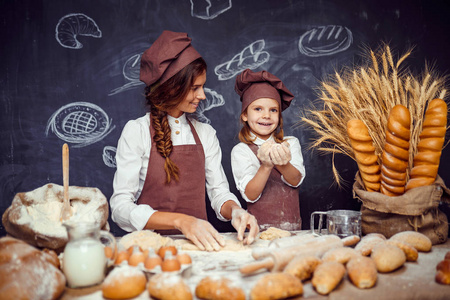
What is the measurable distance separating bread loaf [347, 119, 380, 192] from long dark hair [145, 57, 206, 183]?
944mm

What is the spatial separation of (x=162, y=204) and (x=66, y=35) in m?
1.64

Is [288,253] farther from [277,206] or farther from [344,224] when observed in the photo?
[277,206]

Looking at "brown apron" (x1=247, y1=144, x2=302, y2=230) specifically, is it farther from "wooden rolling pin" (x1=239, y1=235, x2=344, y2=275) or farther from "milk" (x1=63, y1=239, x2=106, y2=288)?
"milk" (x1=63, y1=239, x2=106, y2=288)

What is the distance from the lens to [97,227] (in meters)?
1.12

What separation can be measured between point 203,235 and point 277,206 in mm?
958

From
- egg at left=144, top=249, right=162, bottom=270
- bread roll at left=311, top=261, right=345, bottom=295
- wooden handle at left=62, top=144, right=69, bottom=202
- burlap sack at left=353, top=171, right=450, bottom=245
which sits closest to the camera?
bread roll at left=311, top=261, right=345, bottom=295

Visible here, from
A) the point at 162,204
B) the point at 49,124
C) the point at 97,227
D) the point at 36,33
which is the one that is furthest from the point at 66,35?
the point at 97,227

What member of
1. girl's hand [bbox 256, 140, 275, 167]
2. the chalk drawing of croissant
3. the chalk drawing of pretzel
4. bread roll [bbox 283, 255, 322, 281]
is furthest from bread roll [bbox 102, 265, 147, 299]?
the chalk drawing of croissant

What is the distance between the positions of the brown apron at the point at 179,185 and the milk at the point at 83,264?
1.06 metres

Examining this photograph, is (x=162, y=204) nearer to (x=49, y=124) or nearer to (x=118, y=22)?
(x=49, y=124)

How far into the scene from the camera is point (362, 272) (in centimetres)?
107

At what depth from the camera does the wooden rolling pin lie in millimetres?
1092

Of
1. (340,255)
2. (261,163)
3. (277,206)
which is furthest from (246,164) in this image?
(340,255)

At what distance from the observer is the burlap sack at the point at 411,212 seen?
1.54 m
